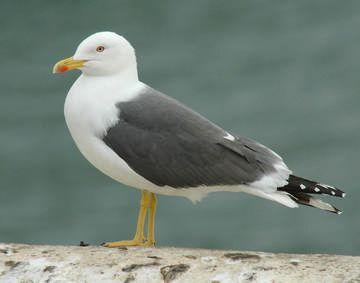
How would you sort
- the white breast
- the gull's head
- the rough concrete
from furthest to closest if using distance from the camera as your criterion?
the gull's head
the white breast
the rough concrete

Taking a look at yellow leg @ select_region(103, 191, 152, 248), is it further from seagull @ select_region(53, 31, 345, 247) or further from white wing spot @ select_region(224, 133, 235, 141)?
white wing spot @ select_region(224, 133, 235, 141)

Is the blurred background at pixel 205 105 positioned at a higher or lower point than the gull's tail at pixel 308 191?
higher

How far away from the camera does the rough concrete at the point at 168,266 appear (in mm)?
5863

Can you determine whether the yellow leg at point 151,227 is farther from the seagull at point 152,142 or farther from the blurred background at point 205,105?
the blurred background at point 205,105

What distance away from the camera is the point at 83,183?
47.5 ft

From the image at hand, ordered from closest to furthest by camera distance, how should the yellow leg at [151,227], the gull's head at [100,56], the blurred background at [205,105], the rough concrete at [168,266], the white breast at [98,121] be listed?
the rough concrete at [168,266] < the white breast at [98,121] < the gull's head at [100,56] < the yellow leg at [151,227] < the blurred background at [205,105]

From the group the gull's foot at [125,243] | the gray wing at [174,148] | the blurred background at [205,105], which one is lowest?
the gull's foot at [125,243]

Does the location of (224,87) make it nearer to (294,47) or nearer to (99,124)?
(294,47)

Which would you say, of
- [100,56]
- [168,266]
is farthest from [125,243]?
[100,56]

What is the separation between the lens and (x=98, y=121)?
6.40m

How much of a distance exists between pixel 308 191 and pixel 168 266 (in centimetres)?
104

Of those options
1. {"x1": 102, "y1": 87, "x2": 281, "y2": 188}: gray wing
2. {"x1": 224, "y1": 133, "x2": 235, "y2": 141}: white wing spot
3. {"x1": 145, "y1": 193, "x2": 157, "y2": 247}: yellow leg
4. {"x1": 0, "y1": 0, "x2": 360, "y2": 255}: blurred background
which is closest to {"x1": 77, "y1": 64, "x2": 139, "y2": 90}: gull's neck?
{"x1": 102, "y1": 87, "x2": 281, "y2": 188}: gray wing

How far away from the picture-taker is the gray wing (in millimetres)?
6457

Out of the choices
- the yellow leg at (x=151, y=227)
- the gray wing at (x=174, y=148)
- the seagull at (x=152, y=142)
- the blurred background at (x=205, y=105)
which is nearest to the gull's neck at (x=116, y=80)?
the seagull at (x=152, y=142)
